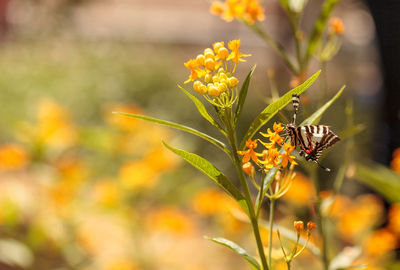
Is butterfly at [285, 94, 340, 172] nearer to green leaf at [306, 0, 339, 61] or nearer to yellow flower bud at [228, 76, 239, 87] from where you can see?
yellow flower bud at [228, 76, 239, 87]

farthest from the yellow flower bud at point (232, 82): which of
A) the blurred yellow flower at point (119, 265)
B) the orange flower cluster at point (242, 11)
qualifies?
the blurred yellow flower at point (119, 265)

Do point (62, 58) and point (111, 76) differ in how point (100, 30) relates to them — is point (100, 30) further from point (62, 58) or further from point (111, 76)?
point (111, 76)

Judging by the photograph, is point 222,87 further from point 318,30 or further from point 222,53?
point 318,30

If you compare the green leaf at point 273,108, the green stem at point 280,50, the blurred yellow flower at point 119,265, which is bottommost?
the green leaf at point 273,108

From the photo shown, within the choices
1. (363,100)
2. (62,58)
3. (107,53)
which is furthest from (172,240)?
(62,58)

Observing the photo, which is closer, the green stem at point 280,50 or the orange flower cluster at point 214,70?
the orange flower cluster at point 214,70

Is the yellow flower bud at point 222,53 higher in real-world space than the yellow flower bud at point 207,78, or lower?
higher

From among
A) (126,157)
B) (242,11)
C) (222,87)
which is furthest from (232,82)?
(126,157)

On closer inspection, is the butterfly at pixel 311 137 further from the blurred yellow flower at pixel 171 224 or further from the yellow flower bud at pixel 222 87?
the blurred yellow flower at pixel 171 224

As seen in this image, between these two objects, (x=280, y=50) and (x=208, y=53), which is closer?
(x=208, y=53)
